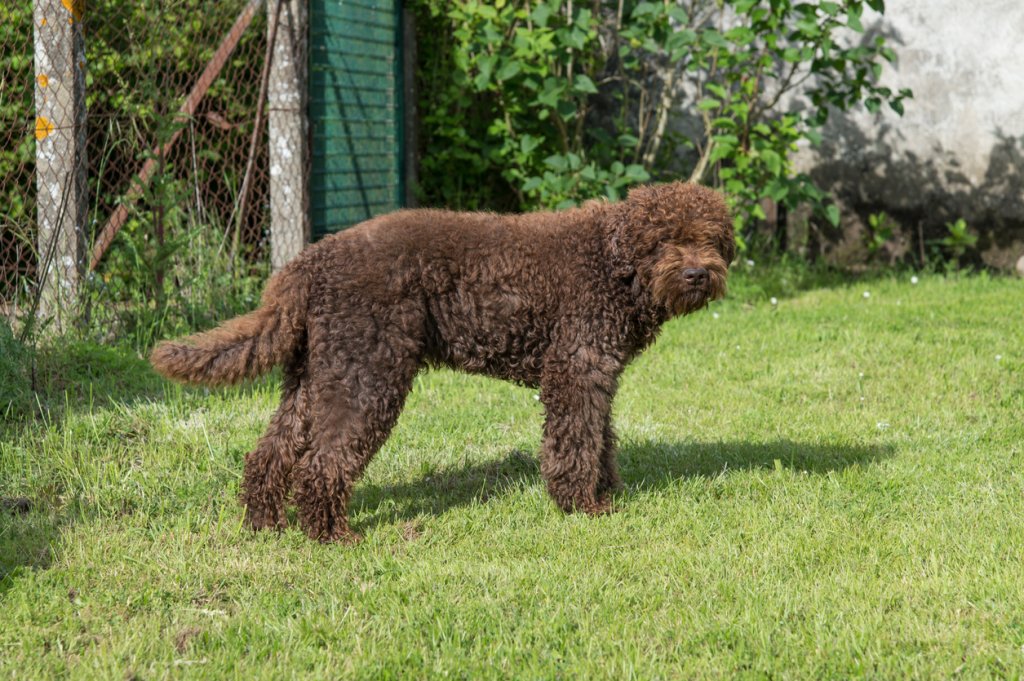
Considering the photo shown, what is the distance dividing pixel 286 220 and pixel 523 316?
3.16 m

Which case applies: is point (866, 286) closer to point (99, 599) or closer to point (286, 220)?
point (286, 220)

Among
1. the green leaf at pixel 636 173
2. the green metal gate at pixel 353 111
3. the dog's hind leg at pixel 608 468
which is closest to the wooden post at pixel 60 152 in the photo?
the green metal gate at pixel 353 111

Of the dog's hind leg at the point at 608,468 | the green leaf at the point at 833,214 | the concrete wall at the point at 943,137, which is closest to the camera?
the dog's hind leg at the point at 608,468

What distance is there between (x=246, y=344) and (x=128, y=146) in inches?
137

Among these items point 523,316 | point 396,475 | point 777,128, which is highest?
point 777,128

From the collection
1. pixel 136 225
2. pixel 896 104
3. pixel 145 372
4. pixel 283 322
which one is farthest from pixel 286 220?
pixel 896 104

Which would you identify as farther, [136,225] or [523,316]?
[136,225]

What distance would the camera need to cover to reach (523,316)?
183 inches

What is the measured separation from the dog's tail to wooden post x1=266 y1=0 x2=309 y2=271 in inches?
113

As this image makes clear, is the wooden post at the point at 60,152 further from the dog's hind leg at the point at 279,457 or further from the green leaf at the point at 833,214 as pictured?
the green leaf at the point at 833,214

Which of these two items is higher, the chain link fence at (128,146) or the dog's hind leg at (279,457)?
the chain link fence at (128,146)

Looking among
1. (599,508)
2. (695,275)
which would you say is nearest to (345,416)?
(599,508)

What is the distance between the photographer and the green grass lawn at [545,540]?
3.60 meters

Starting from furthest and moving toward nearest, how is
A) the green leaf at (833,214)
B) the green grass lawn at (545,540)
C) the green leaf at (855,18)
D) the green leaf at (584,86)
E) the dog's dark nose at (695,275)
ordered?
the green leaf at (833,214) < the green leaf at (584,86) < the green leaf at (855,18) < the dog's dark nose at (695,275) < the green grass lawn at (545,540)
